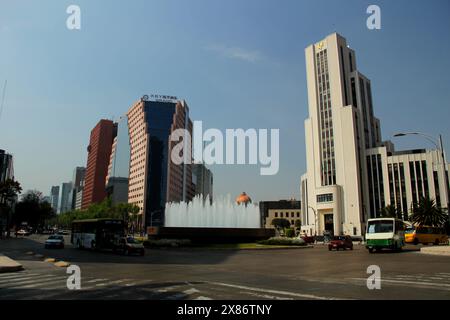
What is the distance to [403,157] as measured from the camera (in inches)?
3698

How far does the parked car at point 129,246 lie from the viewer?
28656mm

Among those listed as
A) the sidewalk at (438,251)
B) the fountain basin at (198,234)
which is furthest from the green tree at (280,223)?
the sidewalk at (438,251)

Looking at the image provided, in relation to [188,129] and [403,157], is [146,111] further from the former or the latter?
[403,157]

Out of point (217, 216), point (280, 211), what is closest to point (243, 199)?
point (280, 211)

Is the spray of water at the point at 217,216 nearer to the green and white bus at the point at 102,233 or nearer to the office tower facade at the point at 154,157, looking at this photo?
the green and white bus at the point at 102,233

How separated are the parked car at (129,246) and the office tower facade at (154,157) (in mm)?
109287

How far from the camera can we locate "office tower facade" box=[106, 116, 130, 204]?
549 feet

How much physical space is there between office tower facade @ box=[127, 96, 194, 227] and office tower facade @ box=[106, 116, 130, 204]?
1028 cm

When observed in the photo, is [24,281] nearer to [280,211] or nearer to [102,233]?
[102,233]

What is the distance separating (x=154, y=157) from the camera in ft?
479

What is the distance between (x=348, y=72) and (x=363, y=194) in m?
34.0

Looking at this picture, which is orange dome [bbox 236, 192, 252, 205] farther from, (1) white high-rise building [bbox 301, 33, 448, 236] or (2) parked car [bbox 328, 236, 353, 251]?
(2) parked car [bbox 328, 236, 353, 251]
